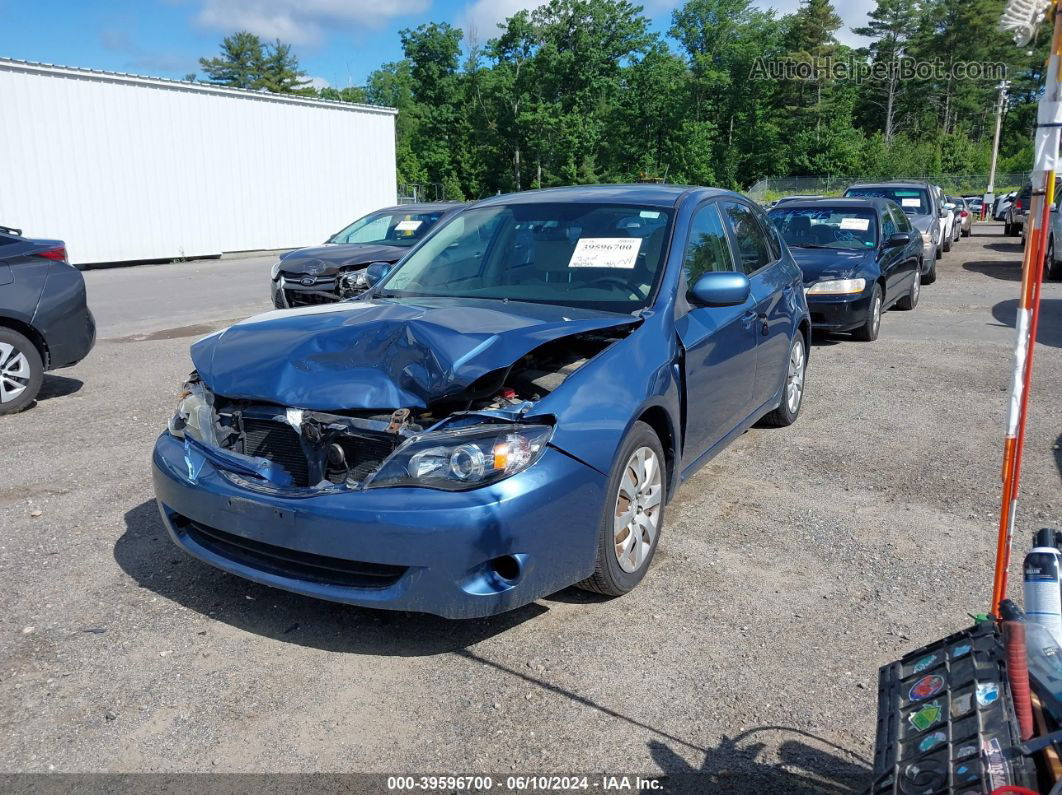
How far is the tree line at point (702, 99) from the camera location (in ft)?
203

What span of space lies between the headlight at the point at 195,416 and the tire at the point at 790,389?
3.97 metres

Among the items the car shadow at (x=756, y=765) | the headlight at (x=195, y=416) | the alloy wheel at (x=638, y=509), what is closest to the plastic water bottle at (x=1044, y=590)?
the car shadow at (x=756, y=765)

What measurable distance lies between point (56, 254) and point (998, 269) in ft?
58.9

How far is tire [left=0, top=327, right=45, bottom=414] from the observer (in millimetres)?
7098

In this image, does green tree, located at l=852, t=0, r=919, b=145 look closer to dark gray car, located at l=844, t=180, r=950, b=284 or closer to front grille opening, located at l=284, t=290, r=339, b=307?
dark gray car, located at l=844, t=180, r=950, b=284

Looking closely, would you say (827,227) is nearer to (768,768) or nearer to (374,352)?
(374,352)

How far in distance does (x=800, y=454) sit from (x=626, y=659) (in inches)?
118

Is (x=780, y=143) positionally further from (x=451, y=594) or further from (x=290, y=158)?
(x=451, y=594)

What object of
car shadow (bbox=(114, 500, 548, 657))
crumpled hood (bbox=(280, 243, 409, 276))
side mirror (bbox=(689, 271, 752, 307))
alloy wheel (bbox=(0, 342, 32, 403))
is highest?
side mirror (bbox=(689, 271, 752, 307))

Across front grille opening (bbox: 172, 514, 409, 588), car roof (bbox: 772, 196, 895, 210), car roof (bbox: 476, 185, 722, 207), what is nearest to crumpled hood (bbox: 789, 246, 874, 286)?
car roof (bbox: 772, 196, 895, 210)

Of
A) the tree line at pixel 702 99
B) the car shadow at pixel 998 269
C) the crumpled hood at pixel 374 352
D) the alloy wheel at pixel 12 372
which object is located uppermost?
the tree line at pixel 702 99

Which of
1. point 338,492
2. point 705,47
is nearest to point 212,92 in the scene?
point 338,492

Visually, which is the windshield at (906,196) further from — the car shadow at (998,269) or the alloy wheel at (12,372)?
the alloy wheel at (12,372)

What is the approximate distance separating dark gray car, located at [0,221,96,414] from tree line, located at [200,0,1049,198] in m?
53.5
